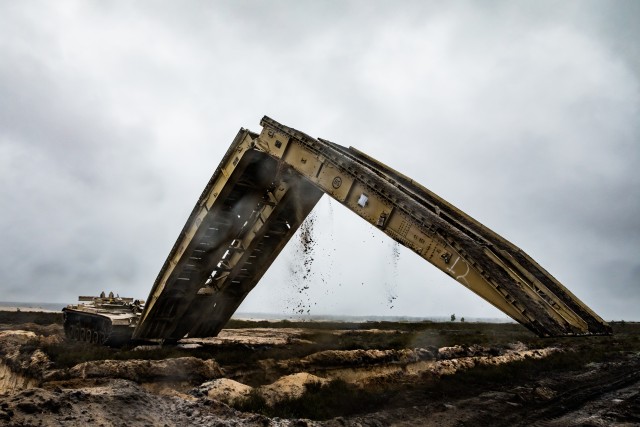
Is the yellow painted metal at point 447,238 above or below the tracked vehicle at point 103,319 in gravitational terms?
above

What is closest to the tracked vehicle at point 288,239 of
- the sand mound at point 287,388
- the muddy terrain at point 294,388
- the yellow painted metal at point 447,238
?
the yellow painted metal at point 447,238

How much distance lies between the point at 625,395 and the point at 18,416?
1232 cm

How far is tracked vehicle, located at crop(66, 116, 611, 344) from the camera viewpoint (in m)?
5.94

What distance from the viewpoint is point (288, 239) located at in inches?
488

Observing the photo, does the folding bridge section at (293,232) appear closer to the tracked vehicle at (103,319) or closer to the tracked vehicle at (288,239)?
the tracked vehicle at (288,239)

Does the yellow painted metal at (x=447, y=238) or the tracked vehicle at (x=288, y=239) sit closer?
the yellow painted metal at (x=447, y=238)

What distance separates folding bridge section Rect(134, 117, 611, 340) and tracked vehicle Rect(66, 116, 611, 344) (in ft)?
0.07

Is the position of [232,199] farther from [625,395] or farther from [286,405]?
[625,395]

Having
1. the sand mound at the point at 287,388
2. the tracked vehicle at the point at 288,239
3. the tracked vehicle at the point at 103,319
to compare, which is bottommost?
the tracked vehicle at the point at 103,319

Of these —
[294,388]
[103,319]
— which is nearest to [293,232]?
[294,388]

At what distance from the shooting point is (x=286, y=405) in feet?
23.9

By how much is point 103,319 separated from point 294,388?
8.35 metres

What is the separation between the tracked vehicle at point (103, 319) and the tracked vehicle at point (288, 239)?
5 centimetres

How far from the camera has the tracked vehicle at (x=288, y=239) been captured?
5941 millimetres
